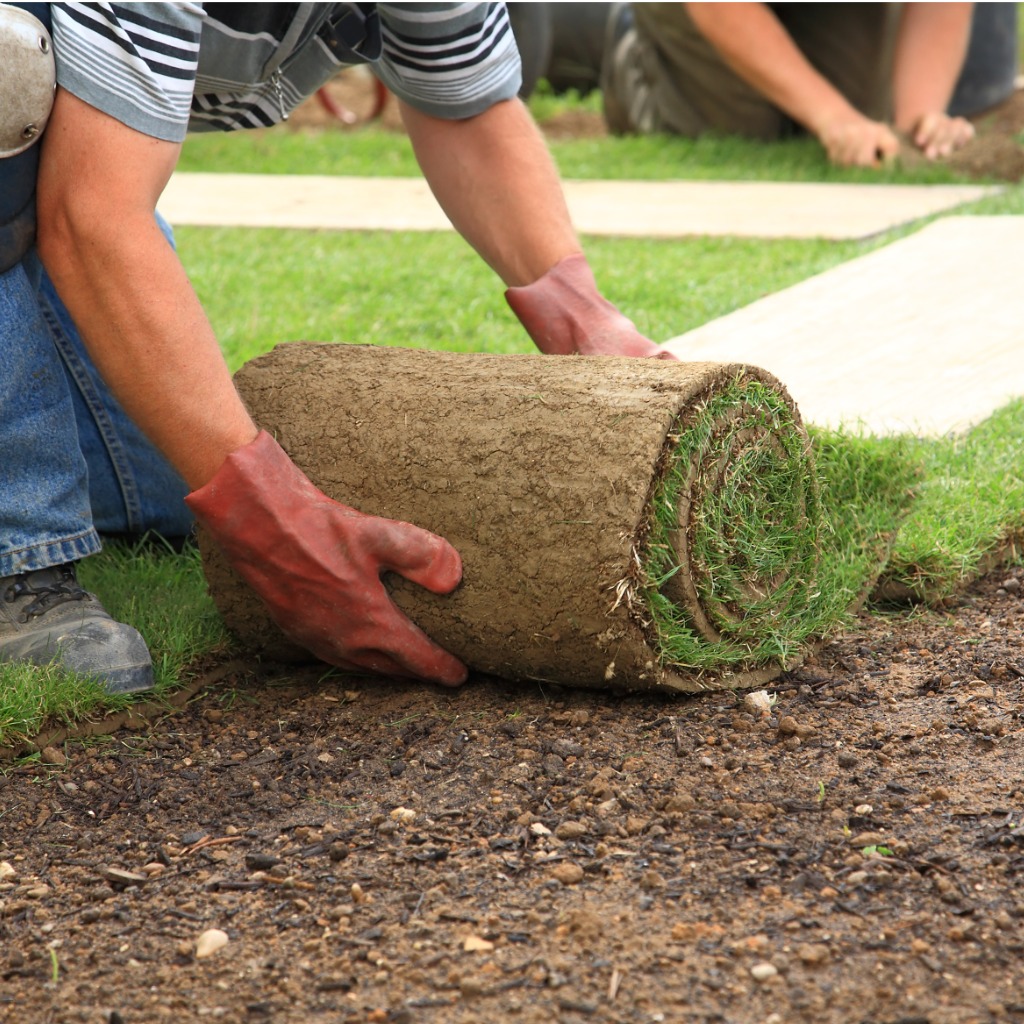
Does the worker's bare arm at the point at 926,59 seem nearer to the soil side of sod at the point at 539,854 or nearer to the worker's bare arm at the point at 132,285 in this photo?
the soil side of sod at the point at 539,854

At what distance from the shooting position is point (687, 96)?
688 centimetres

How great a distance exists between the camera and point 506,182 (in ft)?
8.46

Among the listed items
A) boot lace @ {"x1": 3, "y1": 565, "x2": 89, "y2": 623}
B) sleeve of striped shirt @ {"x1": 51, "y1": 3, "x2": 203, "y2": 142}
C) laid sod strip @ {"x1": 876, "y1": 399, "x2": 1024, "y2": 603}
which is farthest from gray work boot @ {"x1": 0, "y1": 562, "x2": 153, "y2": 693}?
laid sod strip @ {"x1": 876, "y1": 399, "x2": 1024, "y2": 603}

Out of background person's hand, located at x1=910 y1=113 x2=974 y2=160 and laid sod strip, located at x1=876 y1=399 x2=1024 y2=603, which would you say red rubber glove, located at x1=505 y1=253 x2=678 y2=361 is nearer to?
laid sod strip, located at x1=876 y1=399 x2=1024 y2=603

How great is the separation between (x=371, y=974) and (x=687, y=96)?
6178mm

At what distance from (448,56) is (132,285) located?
34.0 inches

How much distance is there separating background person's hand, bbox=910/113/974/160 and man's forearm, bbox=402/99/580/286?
148 inches

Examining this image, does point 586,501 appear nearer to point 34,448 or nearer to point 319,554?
point 319,554

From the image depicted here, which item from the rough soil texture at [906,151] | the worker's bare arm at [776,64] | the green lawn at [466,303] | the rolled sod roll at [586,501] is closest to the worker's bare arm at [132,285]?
the rolled sod roll at [586,501]

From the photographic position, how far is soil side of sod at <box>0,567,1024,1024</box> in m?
1.36

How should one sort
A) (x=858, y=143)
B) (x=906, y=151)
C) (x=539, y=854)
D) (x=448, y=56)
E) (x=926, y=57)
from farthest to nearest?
(x=926, y=57), (x=906, y=151), (x=858, y=143), (x=448, y=56), (x=539, y=854)

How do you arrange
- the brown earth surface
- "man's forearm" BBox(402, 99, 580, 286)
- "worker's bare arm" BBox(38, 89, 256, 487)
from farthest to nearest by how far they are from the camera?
"man's forearm" BBox(402, 99, 580, 286) < "worker's bare arm" BBox(38, 89, 256, 487) < the brown earth surface

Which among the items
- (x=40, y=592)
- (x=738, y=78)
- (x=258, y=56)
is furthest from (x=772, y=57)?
(x=40, y=592)

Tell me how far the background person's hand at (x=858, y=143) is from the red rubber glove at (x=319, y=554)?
172 inches
